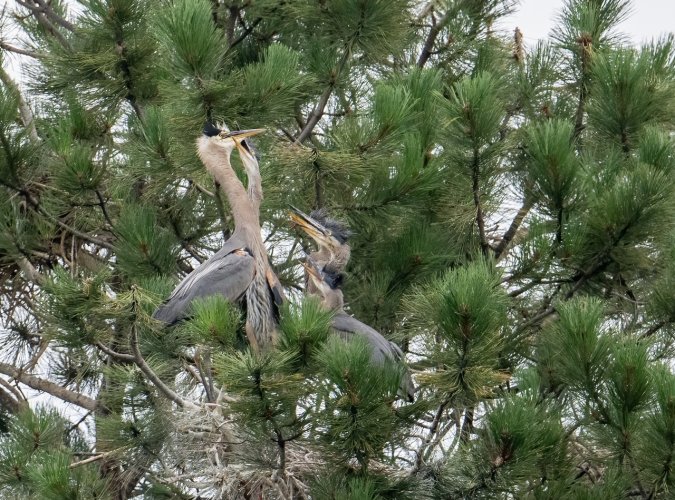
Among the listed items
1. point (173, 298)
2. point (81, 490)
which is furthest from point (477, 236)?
point (81, 490)

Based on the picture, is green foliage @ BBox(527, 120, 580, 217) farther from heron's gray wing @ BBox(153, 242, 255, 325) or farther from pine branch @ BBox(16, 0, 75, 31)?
pine branch @ BBox(16, 0, 75, 31)

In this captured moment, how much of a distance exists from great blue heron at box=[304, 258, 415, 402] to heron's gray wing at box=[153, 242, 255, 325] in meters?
0.29

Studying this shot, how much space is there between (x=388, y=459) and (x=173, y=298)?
159 centimetres

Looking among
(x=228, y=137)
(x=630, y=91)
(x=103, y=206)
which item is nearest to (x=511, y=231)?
(x=630, y=91)

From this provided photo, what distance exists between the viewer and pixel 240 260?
6395 millimetres

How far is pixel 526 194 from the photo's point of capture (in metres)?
6.23

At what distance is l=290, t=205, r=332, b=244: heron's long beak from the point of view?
6.64m

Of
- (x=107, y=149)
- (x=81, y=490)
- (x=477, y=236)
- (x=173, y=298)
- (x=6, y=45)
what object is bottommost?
(x=81, y=490)

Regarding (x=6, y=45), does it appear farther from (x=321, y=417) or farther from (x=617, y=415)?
(x=617, y=415)

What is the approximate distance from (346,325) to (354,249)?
3.33 ft

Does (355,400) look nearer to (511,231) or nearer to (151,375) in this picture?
(151,375)

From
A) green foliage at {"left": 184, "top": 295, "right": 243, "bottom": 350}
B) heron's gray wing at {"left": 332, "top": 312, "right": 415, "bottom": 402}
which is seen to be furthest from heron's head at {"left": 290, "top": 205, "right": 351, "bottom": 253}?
green foliage at {"left": 184, "top": 295, "right": 243, "bottom": 350}

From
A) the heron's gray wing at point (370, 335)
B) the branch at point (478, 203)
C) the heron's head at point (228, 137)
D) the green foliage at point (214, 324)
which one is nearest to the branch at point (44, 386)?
the heron's head at point (228, 137)

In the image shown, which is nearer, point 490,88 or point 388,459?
point 388,459
